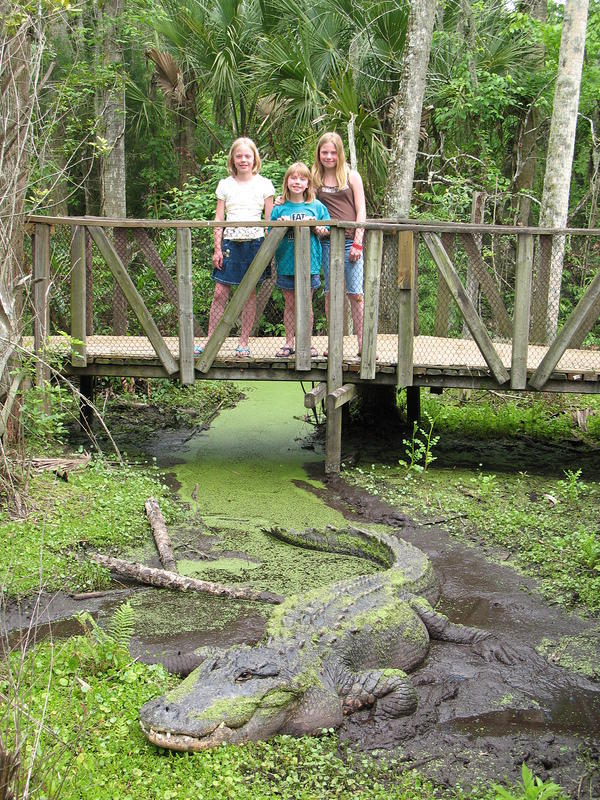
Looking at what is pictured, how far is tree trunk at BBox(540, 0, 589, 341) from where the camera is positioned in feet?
29.2

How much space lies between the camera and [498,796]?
3.15m

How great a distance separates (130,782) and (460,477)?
15.5ft

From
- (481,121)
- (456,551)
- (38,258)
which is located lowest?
(456,551)

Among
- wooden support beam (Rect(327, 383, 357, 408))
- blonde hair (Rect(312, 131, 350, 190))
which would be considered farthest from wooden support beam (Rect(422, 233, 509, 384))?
wooden support beam (Rect(327, 383, 357, 408))

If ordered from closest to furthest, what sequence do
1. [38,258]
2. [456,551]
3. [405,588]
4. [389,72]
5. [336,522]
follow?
[405,588]
[456,551]
[336,522]
[38,258]
[389,72]

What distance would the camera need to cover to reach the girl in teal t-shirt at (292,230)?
22.6ft

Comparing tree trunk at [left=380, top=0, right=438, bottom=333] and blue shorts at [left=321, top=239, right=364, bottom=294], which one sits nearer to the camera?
blue shorts at [left=321, top=239, right=364, bottom=294]

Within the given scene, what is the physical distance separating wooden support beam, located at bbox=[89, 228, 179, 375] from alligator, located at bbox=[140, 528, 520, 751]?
308 cm

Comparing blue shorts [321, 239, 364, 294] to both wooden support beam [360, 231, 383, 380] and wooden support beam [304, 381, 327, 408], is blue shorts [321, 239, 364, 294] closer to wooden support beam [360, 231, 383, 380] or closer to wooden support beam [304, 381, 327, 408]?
wooden support beam [360, 231, 383, 380]

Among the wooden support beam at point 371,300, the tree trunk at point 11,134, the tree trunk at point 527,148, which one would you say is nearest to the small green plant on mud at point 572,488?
the wooden support beam at point 371,300

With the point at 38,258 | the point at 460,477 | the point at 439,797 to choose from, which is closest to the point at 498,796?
the point at 439,797

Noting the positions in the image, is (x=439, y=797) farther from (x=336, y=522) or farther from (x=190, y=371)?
(x=190, y=371)

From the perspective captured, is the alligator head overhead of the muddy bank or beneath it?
overhead

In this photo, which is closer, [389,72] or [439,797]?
[439,797]
